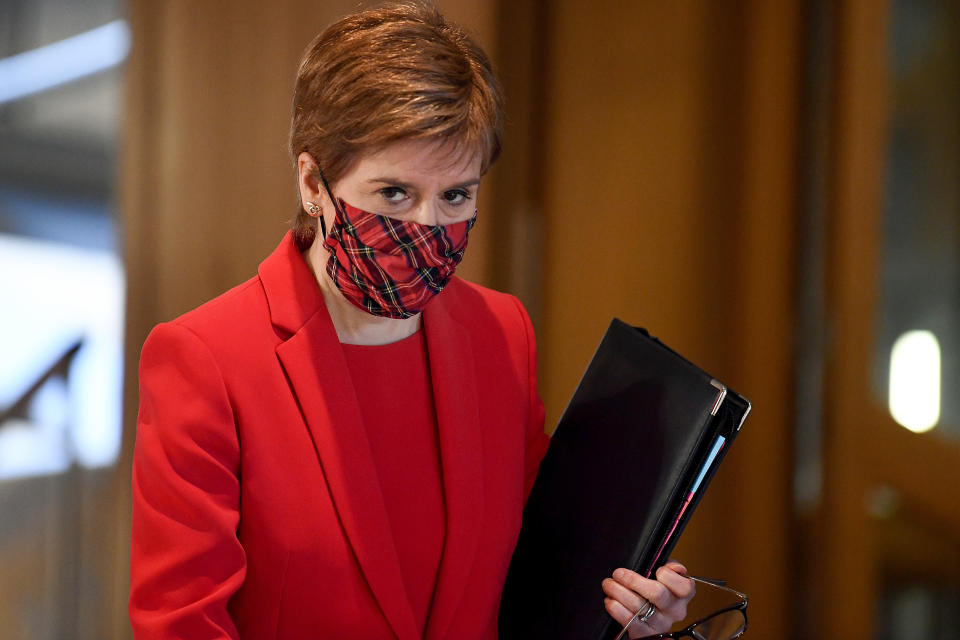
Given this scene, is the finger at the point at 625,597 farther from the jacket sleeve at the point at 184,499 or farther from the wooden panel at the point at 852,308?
the wooden panel at the point at 852,308

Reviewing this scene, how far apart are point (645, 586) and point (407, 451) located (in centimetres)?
33

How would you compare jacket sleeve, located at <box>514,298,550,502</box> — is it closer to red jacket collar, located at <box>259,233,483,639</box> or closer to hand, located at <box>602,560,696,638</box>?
red jacket collar, located at <box>259,233,483,639</box>

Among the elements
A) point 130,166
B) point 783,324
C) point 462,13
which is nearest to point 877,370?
point 783,324

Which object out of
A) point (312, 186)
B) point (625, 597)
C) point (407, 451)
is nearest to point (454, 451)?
point (407, 451)

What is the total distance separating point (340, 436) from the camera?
3.48 ft

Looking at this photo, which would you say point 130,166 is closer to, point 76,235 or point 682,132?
point 76,235

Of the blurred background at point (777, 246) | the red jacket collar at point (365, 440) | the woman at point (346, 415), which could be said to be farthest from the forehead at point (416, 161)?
the blurred background at point (777, 246)

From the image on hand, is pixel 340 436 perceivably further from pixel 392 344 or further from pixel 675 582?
pixel 675 582

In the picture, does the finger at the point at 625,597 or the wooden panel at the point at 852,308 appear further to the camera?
the wooden panel at the point at 852,308

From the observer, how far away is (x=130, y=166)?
74.6 inches

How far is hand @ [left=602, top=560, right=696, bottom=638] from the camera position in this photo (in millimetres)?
1059

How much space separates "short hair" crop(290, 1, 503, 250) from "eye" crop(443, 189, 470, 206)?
0.13ft

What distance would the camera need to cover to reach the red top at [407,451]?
1109 mm

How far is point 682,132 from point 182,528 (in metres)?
1.76
